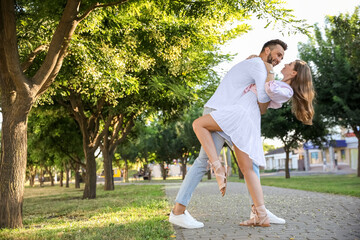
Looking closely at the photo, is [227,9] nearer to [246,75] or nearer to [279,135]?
[246,75]

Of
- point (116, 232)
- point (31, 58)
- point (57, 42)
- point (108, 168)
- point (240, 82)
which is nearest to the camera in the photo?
point (240, 82)

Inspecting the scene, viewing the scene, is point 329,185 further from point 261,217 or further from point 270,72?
point 270,72

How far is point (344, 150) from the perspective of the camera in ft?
186

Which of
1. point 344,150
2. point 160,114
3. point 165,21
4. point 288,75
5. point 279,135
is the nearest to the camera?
point 288,75

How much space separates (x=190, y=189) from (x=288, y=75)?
5.83 feet

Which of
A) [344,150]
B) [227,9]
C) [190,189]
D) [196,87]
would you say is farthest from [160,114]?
[344,150]

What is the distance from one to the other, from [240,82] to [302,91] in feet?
2.47

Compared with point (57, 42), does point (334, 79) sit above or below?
above

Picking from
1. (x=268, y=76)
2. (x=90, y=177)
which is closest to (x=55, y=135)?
(x=90, y=177)

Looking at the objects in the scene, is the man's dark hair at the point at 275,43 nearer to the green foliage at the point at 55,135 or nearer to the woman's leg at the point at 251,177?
the woman's leg at the point at 251,177

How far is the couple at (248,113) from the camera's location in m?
3.99

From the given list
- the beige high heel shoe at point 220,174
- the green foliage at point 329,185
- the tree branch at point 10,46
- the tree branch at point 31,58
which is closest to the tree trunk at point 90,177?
the tree branch at point 31,58

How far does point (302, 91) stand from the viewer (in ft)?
13.9

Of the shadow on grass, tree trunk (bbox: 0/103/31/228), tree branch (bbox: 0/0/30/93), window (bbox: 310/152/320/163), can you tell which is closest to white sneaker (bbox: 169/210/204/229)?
the shadow on grass
